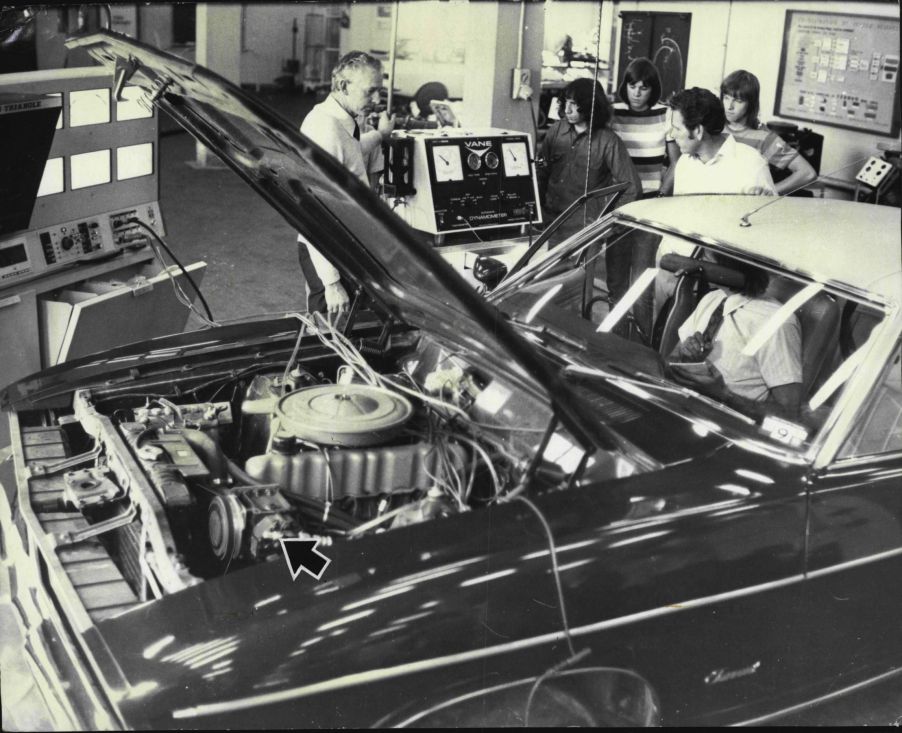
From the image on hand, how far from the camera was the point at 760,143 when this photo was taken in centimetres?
412

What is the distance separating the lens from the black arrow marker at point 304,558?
75.7 inches

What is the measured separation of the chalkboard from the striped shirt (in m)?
0.20

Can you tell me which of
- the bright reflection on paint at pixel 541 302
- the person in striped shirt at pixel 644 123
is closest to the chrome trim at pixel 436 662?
the bright reflection on paint at pixel 541 302

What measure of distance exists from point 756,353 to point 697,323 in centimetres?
26

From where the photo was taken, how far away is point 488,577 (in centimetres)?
197

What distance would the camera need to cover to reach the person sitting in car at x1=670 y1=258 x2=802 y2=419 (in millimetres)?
2539

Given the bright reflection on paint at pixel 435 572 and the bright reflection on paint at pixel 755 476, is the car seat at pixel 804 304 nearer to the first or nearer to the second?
the bright reflection on paint at pixel 755 476

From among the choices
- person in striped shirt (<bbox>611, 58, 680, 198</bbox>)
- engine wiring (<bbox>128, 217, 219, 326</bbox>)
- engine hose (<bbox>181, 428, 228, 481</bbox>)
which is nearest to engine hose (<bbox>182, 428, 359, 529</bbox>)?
engine hose (<bbox>181, 428, 228, 481</bbox>)

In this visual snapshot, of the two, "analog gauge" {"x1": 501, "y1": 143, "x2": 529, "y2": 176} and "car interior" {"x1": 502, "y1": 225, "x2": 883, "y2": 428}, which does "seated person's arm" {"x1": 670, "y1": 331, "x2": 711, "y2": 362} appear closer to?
"car interior" {"x1": 502, "y1": 225, "x2": 883, "y2": 428}

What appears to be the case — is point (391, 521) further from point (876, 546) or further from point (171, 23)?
point (171, 23)

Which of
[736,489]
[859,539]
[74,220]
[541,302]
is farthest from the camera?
[74,220]

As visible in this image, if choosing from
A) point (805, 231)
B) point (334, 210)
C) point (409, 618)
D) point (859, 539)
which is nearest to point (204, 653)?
point (409, 618)

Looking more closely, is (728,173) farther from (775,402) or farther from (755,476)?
(755,476)

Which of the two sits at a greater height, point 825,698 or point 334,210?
point 334,210
